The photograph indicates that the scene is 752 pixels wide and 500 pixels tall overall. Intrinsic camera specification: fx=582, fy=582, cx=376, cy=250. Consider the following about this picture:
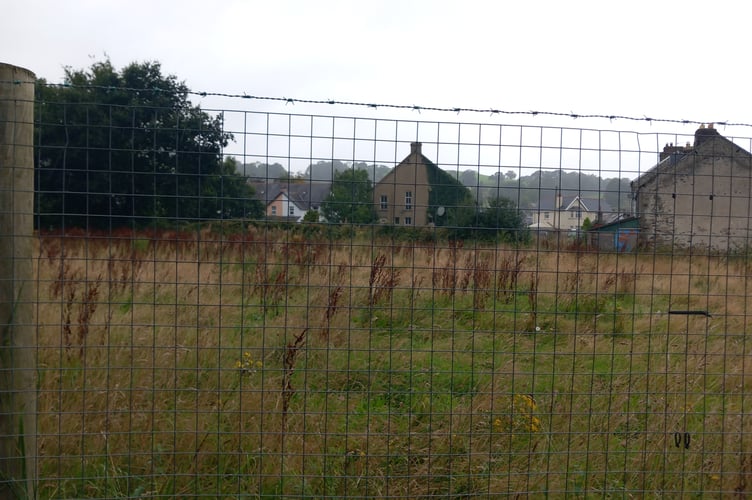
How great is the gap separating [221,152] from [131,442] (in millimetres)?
1835

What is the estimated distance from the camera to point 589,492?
3.46 m

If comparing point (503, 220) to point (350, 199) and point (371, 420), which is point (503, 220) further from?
point (371, 420)

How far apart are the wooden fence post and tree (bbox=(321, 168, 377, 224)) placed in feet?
5.09

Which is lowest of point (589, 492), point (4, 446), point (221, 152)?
point (589, 492)

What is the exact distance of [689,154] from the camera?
3.42 metres

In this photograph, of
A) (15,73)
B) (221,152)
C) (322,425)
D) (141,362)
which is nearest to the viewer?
(15,73)

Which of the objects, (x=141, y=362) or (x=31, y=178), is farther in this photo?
(x=141, y=362)

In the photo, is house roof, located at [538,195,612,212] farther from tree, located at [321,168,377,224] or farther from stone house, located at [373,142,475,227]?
tree, located at [321,168,377,224]

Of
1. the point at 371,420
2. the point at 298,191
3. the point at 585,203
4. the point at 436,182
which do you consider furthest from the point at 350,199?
the point at 371,420

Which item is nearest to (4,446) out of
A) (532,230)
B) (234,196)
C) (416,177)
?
(234,196)

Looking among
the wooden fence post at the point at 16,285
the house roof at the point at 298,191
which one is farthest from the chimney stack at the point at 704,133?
the wooden fence post at the point at 16,285

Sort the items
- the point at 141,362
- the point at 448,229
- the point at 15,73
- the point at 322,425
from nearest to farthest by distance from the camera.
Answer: the point at 15,73 < the point at 448,229 < the point at 322,425 < the point at 141,362

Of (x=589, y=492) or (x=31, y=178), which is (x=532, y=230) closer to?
(x=589, y=492)

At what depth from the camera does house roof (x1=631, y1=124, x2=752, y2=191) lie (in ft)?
11.3
